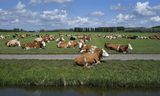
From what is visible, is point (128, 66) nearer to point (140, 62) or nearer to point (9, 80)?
point (140, 62)

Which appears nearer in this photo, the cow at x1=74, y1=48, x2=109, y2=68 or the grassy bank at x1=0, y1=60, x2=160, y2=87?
the grassy bank at x1=0, y1=60, x2=160, y2=87

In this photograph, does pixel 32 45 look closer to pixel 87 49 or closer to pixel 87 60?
pixel 87 49

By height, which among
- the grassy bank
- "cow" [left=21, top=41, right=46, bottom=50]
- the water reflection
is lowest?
the water reflection

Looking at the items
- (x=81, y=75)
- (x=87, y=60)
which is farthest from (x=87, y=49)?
(x=81, y=75)

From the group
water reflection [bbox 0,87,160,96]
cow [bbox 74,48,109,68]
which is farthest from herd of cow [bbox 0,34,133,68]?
water reflection [bbox 0,87,160,96]

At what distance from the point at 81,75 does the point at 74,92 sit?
7.88ft

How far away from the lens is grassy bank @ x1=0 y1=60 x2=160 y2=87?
67.1ft

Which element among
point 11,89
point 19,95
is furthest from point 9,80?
point 19,95

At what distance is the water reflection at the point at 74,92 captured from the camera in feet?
60.6

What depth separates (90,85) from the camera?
66.8 feet

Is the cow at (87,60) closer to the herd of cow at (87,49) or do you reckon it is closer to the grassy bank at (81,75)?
the herd of cow at (87,49)

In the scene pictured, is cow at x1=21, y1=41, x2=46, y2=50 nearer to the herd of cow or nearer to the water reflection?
the herd of cow

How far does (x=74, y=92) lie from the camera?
18891 mm

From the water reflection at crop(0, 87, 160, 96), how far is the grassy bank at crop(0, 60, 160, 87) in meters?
0.88
